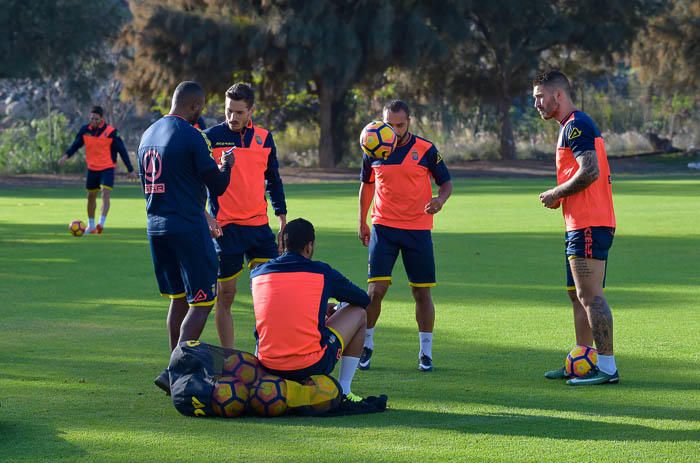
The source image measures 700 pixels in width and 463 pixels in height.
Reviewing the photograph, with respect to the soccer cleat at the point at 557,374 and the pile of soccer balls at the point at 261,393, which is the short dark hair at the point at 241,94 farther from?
the soccer cleat at the point at 557,374

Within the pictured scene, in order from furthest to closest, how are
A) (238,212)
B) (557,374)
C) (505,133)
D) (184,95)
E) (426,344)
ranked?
(505,133) < (238,212) < (426,344) < (557,374) < (184,95)

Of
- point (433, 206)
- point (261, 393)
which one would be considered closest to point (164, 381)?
point (261, 393)

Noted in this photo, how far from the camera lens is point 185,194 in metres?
8.48

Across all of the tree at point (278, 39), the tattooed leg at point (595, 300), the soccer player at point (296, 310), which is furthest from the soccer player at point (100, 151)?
the tree at point (278, 39)

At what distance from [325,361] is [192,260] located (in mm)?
1392

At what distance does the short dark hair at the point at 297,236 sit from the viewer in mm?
7754

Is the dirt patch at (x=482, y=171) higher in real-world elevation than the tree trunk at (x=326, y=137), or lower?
lower

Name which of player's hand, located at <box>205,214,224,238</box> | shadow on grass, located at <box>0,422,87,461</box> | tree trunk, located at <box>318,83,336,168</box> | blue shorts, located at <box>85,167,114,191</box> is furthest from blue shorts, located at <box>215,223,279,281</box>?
tree trunk, located at <box>318,83,336,168</box>

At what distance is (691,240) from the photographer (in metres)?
20.0

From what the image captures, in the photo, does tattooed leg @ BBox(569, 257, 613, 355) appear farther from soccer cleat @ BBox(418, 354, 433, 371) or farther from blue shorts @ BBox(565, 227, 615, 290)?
soccer cleat @ BBox(418, 354, 433, 371)

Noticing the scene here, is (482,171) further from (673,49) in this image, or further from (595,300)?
(595,300)

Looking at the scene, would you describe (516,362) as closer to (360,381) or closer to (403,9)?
(360,381)

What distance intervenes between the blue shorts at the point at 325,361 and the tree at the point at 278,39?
1636 inches

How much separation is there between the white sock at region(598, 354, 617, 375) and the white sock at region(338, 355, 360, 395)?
189cm
